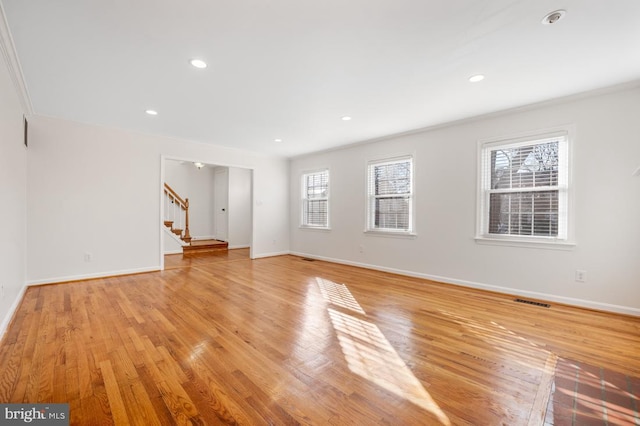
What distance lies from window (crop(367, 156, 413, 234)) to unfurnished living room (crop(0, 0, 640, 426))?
0.14ft

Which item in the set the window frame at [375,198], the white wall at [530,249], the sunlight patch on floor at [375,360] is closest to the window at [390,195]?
the window frame at [375,198]

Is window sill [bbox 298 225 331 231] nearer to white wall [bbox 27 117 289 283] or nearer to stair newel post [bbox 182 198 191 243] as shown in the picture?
white wall [bbox 27 117 289 283]

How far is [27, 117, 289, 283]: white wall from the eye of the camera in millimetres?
4148

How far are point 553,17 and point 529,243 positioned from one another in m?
2.69

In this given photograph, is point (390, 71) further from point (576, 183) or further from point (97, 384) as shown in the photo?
point (97, 384)

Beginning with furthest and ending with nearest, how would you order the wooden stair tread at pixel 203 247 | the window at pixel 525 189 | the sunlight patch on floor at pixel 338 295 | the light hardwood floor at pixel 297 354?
the wooden stair tread at pixel 203 247, the window at pixel 525 189, the sunlight patch on floor at pixel 338 295, the light hardwood floor at pixel 297 354

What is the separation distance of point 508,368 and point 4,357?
12.5ft

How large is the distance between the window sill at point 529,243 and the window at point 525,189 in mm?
20

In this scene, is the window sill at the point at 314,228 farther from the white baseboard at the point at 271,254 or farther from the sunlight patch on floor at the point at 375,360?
the sunlight patch on floor at the point at 375,360

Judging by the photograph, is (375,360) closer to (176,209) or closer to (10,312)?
(10,312)

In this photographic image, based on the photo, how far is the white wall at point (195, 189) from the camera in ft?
28.6

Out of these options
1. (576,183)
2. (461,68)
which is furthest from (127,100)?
(576,183)

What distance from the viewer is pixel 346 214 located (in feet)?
19.9

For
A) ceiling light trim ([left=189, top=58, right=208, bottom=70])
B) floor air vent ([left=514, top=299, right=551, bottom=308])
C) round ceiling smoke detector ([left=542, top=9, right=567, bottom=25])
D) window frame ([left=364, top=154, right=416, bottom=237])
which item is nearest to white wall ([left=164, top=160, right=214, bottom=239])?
window frame ([left=364, top=154, right=416, bottom=237])
